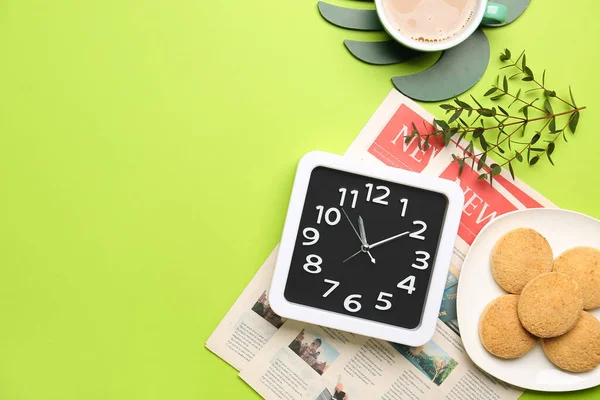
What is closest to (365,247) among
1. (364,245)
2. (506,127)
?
(364,245)

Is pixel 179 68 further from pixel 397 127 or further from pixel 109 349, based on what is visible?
pixel 109 349

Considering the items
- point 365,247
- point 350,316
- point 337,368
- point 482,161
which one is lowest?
point 337,368

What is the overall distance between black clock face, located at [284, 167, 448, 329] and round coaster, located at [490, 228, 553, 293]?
0.14 m

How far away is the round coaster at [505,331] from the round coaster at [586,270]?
0.37 feet

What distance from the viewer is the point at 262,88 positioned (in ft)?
3.59

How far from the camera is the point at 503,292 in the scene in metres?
1.07

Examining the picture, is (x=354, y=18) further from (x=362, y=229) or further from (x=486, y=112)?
(x=362, y=229)

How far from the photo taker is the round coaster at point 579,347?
1.03 metres

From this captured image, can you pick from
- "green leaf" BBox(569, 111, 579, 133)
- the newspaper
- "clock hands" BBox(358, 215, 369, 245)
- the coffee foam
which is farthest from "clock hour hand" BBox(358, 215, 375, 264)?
"green leaf" BBox(569, 111, 579, 133)

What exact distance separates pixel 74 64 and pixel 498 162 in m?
0.87

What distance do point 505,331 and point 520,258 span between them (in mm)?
140

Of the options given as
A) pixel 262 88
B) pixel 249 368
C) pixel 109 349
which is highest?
pixel 262 88

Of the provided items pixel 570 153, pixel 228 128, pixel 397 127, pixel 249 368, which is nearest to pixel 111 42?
pixel 228 128

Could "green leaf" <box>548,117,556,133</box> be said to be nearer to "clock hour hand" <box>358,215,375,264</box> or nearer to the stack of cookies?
the stack of cookies
